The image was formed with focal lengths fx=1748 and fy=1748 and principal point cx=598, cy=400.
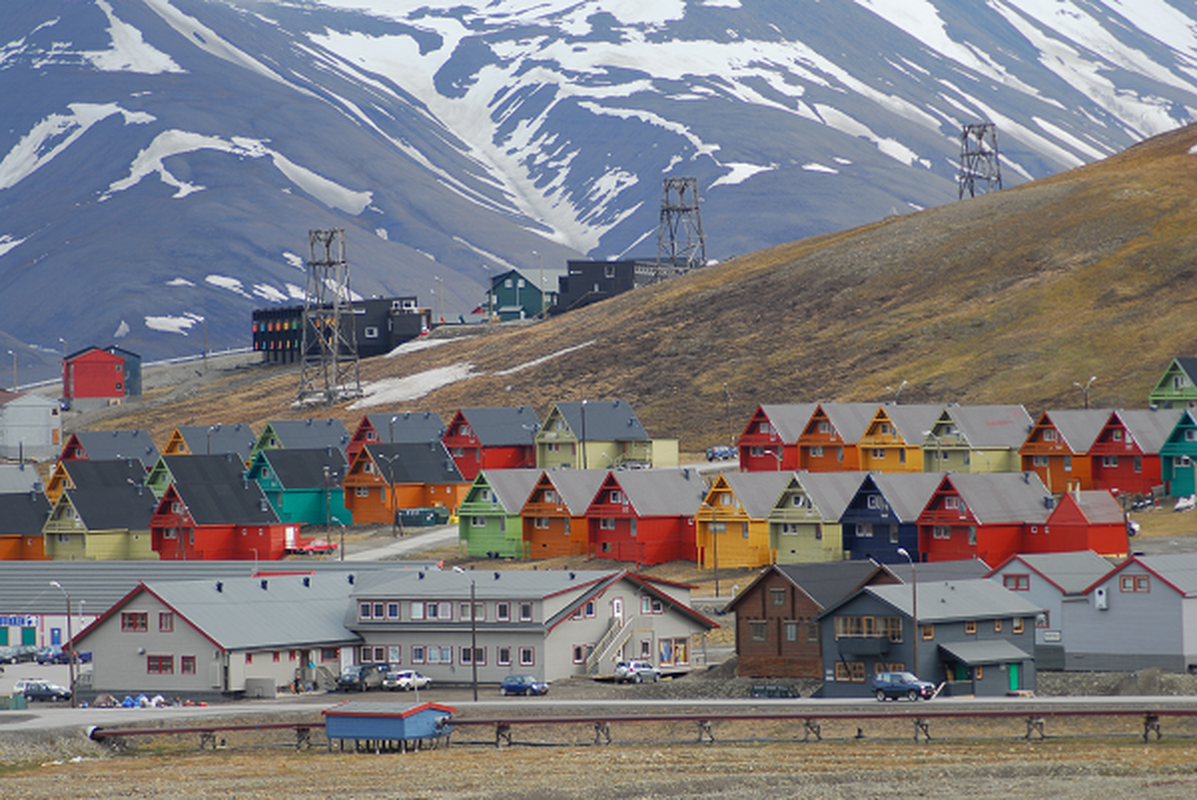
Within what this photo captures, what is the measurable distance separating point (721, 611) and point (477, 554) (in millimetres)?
29582

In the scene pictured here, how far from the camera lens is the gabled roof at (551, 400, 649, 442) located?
5556 inches

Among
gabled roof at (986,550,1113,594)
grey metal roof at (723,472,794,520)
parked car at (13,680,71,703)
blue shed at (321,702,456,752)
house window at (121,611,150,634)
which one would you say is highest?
grey metal roof at (723,472,794,520)

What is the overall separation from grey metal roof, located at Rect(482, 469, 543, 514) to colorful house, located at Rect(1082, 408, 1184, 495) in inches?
1416

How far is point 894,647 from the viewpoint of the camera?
69.4 m

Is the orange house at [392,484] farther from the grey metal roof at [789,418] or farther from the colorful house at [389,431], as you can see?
the grey metal roof at [789,418]

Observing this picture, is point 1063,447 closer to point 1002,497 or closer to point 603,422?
point 1002,497

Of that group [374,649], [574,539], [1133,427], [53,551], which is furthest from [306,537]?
[1133,427]

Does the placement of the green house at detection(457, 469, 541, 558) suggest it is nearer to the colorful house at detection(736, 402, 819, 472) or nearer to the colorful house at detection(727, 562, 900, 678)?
the colorful house at detection(736, 402, 819, 472)

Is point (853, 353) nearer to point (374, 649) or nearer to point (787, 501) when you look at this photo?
point (787, 501)

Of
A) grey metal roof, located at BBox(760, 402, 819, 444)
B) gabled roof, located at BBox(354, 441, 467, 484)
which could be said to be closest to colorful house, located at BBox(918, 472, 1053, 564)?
grey metal roof, located at BBox(760, 402, 819, 444)

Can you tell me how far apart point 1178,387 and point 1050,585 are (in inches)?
2211

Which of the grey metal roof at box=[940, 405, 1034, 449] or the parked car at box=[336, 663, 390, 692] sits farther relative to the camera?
the grey metal roof at box=[940, 405, 1034, 449]

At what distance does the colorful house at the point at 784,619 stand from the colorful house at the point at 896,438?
49.7m

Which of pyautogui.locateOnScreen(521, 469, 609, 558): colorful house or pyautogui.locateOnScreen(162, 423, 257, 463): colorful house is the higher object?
pyautogui.locateOnScreen(162, 423, 257, 463): colorful house
